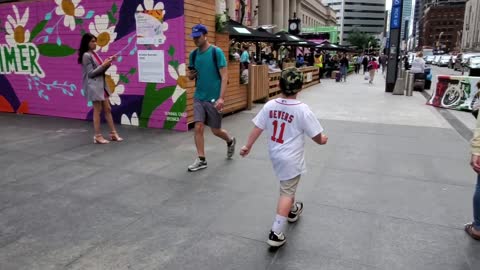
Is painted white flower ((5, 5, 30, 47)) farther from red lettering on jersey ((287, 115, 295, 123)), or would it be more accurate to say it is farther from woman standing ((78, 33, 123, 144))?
red lettering on jersey ((287, 115, 295, 123))

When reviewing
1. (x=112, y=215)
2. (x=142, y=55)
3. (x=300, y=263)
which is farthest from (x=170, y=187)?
(x=142, y=55)

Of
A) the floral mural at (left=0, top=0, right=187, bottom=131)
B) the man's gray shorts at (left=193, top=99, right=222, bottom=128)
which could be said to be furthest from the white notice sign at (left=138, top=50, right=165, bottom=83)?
the man's gray shorts at (left=193, top=99, right=222, bottom=128)

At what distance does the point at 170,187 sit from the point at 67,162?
192 centimetres

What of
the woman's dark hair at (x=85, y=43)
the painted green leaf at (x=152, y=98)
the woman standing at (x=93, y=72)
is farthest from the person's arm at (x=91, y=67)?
the painted green leaf at (x=152, y=98)

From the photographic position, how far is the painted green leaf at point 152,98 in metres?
7.62

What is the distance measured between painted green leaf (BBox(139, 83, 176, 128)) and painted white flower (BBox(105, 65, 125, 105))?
23.6 inches

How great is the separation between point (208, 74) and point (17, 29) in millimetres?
6427

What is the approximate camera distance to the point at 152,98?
778 cm

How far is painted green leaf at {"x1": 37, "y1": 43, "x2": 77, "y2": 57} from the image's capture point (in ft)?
27.7

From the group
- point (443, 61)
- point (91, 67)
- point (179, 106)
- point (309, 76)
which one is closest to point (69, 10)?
point (91, 67)

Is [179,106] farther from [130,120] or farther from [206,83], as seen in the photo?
[206,83]

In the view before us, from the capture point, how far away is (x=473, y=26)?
380 feet

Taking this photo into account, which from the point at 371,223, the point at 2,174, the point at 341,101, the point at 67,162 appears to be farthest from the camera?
the point at 341,101

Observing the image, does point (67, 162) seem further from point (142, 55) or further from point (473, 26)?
point (473, 26)
